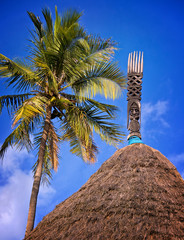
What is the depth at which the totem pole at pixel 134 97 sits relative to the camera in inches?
305

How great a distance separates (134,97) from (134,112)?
49cm

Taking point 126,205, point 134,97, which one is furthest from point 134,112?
point 126,205

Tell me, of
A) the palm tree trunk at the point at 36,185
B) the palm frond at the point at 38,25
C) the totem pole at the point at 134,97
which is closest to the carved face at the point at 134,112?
the totem pole at the point at 134,97

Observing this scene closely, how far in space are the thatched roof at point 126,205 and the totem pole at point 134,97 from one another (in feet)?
3.26

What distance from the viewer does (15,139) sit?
966 cm

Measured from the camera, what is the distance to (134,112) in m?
8.12

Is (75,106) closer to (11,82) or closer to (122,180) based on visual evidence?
(11,82)

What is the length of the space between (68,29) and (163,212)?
688 centimetres

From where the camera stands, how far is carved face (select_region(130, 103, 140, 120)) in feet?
26.5

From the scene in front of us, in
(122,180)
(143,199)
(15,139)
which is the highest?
(15,139)

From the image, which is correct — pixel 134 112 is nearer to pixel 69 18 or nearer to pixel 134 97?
pixel 134 97

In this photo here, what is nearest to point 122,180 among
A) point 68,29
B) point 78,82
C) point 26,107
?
point 26,107

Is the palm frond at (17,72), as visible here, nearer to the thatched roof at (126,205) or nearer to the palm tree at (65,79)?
the palm tree at (65,79)

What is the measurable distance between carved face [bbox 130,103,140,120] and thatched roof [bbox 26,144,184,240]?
1.49m
